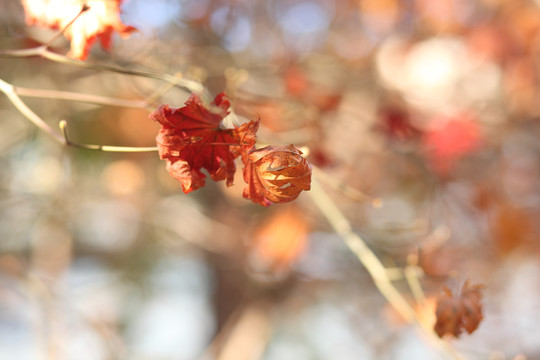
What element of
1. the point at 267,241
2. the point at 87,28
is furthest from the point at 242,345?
the point at 87,28

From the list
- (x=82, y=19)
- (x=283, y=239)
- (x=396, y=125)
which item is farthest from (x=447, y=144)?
Answer: (x=82, y=19)

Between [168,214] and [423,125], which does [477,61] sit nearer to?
[423,125]

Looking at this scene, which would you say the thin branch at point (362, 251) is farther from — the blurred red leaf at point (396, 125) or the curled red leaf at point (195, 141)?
the blurred red leaf at point (396, 125)

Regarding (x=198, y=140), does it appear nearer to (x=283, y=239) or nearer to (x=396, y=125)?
(x=396, y=125)

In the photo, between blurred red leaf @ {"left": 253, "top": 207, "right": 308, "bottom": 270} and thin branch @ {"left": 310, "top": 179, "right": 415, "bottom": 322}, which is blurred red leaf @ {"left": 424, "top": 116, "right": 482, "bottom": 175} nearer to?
blurred red leaf @ {"left": 253, "top": 207, "right": 308, "bottom": 270}

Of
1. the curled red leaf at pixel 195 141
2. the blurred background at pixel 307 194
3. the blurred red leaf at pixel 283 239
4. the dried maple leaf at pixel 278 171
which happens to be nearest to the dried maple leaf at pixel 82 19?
the curled red leaf at pixel 195 141

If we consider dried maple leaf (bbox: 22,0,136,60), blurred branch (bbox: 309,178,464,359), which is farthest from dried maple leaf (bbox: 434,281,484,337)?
dried maple leaf (bbox: 22,0,136,60)
